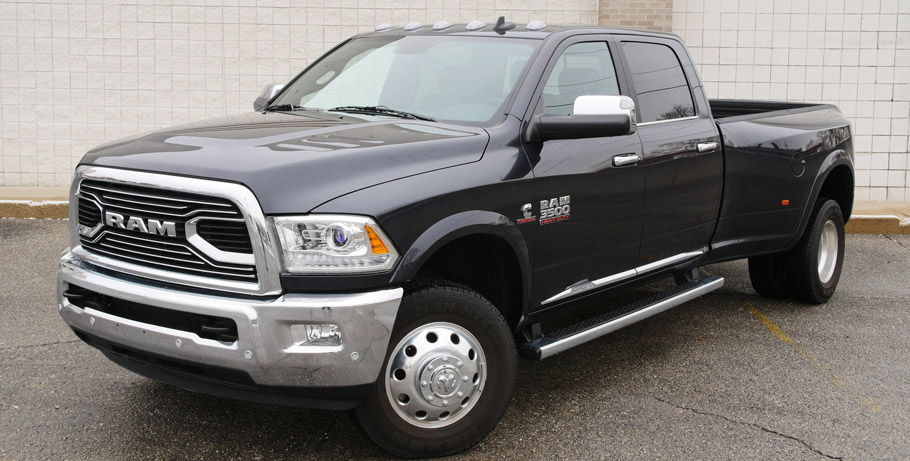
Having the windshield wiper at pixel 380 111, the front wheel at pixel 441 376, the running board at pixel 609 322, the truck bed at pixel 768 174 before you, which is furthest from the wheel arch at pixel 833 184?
the front wheel at pixel 441 376

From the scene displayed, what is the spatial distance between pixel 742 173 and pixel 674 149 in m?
0.83

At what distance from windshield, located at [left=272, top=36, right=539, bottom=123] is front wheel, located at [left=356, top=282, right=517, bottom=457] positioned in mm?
1031

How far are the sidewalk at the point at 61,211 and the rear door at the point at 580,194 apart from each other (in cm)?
565

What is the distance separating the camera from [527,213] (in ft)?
13.1

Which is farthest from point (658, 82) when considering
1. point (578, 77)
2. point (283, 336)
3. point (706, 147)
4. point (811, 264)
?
point (283, 336)

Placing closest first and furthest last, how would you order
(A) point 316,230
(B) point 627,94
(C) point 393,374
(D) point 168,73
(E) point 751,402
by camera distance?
1. (A) point 316,230
2. (C) point 393,374
3. (E) point 751,402
4. (B) point 627,94
5. (D) point 168,73

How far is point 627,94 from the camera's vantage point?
16.2ft

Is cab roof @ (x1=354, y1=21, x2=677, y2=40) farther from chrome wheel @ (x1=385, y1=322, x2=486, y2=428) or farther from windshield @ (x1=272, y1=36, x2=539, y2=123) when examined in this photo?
chrome wheel @ (x1=385, y1=322, x2=486, y2=428)

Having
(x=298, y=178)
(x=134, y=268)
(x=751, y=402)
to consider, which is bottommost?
(x=751, y=402)

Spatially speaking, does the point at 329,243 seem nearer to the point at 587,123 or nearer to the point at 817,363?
the point at 587,123

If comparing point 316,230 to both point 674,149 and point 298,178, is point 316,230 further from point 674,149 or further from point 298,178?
point 674,149

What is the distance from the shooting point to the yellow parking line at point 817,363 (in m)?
4.60

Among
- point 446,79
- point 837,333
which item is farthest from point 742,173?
point 446,79

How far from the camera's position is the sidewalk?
9109 mm
